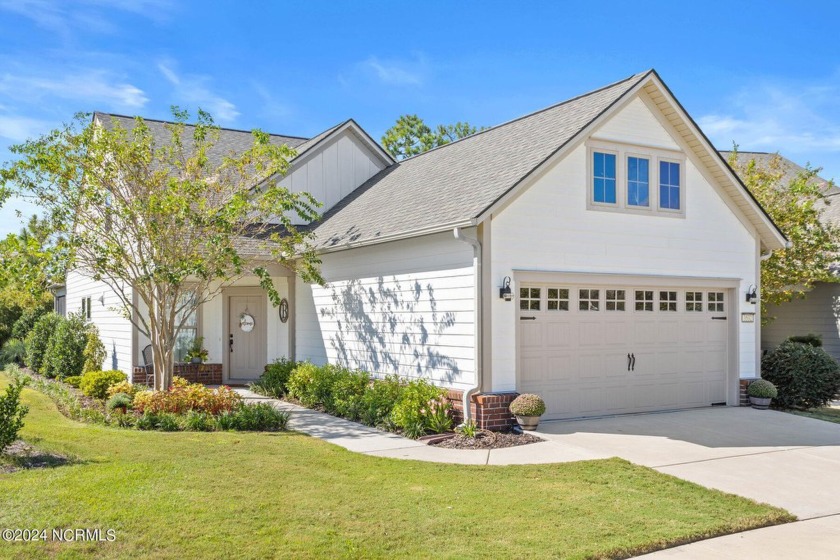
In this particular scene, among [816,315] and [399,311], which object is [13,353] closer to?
[399,311]

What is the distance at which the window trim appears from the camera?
12.7m

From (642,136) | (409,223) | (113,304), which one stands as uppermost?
(642,136)

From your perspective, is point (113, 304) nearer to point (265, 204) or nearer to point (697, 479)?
point (265, 204)

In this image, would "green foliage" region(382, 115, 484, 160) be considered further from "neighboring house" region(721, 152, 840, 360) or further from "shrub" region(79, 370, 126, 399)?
"shrub" region(79, 370, 126, 399)

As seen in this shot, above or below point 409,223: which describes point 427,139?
above

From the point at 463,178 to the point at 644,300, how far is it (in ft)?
13.3

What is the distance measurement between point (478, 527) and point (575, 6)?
37.3ft

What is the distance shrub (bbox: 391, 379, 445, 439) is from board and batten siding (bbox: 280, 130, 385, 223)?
8.02 metres

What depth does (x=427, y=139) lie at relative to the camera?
142 feet

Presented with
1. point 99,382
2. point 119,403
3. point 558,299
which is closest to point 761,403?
point 558,299

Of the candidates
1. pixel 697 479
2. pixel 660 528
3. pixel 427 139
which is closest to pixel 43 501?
pixel 660 528

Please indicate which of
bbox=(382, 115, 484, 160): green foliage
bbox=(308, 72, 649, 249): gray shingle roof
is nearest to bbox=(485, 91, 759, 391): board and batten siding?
bbox=(308, 72, 649, 249): gray shingle roof

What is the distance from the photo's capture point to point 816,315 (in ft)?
66.6

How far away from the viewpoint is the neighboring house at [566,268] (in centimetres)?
1164
